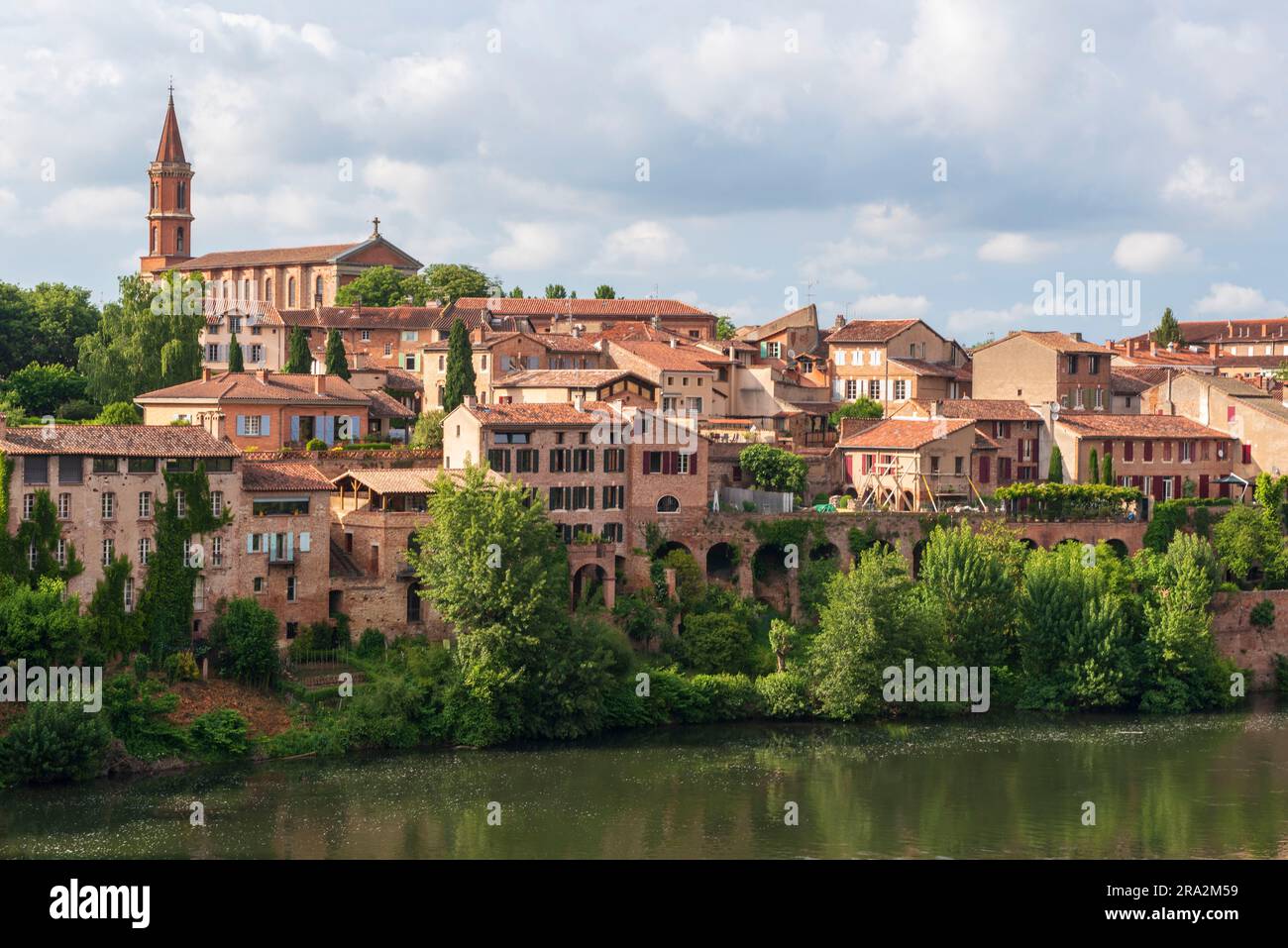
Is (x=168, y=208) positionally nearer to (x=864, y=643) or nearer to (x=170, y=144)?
(x=170, y=144)

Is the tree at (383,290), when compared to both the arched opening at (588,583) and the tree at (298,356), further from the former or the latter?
the arched opening at (588,583)

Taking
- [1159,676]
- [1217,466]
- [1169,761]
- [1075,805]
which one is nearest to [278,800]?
[1075,805]

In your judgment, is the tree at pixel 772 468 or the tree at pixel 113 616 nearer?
the tree at pixel 113 616

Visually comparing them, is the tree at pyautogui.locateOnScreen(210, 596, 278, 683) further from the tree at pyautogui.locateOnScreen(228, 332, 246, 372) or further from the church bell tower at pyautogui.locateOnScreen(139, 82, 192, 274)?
the church bell tower at pyautogui.locateOnScreen(139, 82, 192, 274)

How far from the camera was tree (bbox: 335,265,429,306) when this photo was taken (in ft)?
344

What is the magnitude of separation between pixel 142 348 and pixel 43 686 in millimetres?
31121

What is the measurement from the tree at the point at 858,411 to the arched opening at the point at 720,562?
59.1 feet

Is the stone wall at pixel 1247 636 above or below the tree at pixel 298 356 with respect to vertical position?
below

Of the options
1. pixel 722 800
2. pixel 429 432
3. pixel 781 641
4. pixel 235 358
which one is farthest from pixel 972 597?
pixel 235 358

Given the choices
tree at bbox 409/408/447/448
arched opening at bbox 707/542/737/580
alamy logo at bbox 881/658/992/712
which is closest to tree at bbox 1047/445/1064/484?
arched opening at bbox 707/542/737/580

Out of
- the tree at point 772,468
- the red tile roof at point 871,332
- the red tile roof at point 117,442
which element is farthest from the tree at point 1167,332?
the red tile roof at point 117,442

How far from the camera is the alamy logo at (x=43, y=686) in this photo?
46969 millimetres

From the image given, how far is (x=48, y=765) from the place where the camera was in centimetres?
4569

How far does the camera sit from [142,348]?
7594cm
